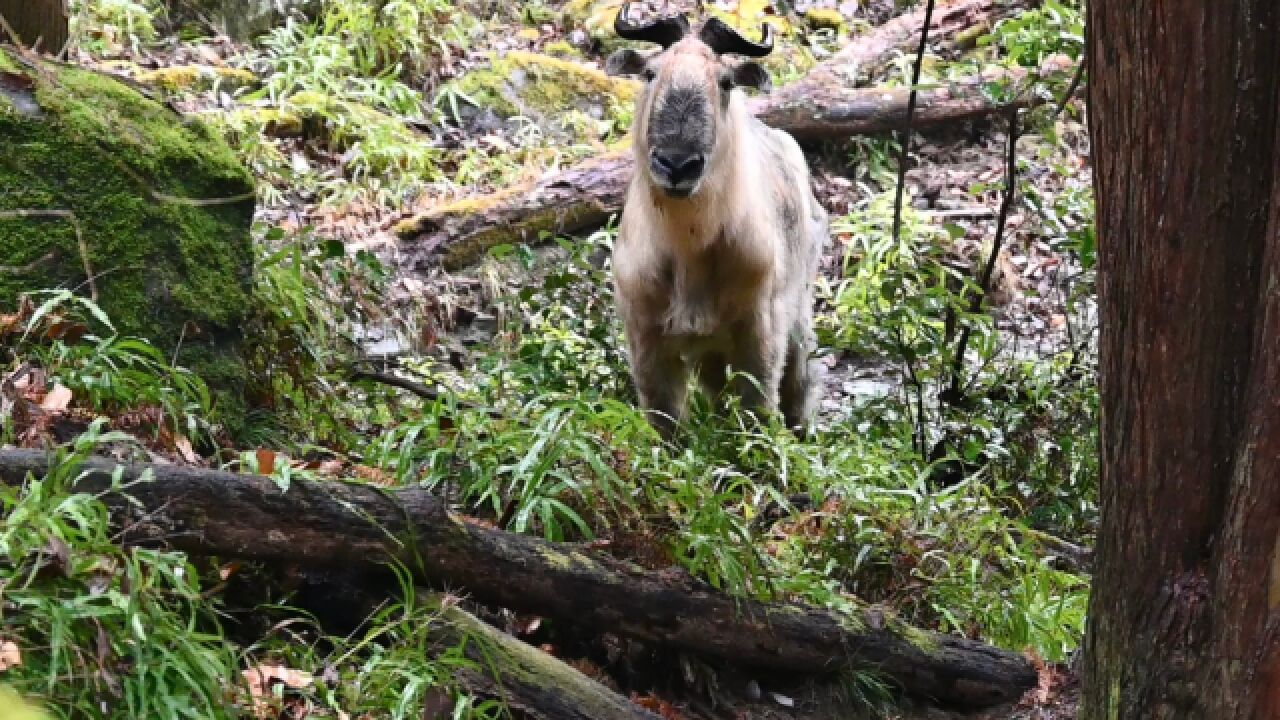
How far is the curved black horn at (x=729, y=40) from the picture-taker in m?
6.72

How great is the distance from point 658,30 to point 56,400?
368 cm

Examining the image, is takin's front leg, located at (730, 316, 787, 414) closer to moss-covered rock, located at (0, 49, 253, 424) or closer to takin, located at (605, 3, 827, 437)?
takin, located at (605, 3, 827, 437)

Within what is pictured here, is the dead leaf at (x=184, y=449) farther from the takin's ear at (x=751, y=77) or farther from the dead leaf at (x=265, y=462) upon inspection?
the takin's ear at (x=751, y=77)

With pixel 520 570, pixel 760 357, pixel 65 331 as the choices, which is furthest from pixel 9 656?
pixel 760 357

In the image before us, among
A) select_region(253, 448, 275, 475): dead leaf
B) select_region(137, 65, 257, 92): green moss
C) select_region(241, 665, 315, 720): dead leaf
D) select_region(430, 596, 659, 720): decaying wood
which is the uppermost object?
select_region(137, 65, 257, 92): green moss

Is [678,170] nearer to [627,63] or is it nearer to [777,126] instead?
[627,63]

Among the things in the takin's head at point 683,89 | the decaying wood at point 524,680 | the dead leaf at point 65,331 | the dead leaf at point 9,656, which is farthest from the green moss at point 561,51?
the dead leaf at point 9,656

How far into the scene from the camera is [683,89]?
6.27 m

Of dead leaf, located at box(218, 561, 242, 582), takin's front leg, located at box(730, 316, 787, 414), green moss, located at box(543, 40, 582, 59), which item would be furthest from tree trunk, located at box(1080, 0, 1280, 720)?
green moss, located at box(543, 40, 582, 59)

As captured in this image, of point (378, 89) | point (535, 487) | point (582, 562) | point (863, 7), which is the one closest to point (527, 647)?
point (582, 562)

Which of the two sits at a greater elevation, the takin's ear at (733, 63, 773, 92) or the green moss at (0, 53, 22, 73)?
the takin's ear at (733, 63, 773, 92)

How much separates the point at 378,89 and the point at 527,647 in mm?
7380

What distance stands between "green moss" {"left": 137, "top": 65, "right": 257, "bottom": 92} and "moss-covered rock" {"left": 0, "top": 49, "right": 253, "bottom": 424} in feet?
15.7

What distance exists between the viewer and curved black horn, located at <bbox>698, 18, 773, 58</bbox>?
6723 millimetres
